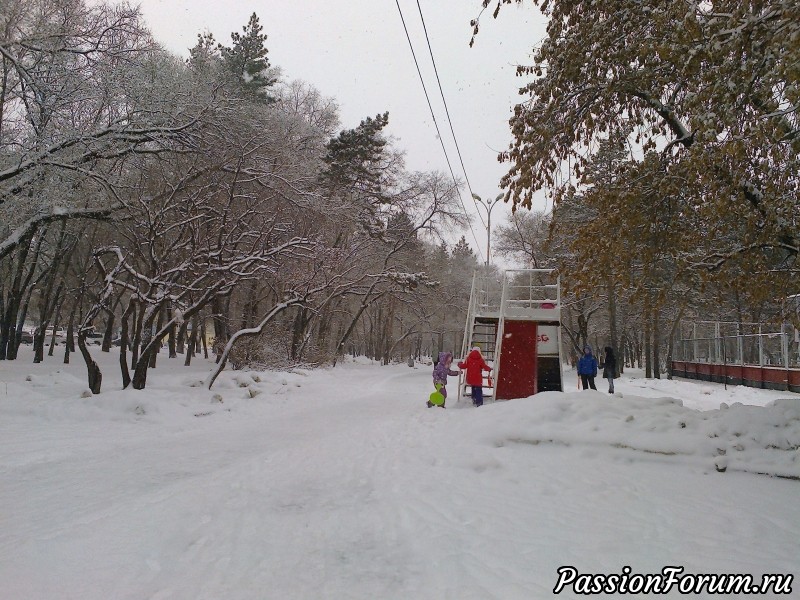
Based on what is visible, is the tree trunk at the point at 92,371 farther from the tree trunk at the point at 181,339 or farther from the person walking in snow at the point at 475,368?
the tree trunk at the point at 181,339

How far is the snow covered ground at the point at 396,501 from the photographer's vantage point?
367cm

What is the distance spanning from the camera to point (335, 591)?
3.43m

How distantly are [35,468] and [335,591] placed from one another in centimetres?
546

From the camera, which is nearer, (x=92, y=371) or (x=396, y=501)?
(x=396, y=501)

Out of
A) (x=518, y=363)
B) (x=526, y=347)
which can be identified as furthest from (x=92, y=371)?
(x=526, y=347)

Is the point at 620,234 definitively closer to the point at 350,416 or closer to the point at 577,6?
the point at 577,6

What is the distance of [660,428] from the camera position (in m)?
7.08

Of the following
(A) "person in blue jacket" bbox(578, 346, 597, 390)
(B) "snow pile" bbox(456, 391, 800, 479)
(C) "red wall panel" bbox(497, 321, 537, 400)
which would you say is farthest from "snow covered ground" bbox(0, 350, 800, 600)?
(A) "person in blue jacket" bbox(578, 346, 597, 390)

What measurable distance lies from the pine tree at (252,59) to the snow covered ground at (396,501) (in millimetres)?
24405

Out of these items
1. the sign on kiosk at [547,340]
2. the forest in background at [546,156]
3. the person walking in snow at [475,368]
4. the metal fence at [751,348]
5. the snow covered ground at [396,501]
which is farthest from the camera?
the metal fence at [751,348]

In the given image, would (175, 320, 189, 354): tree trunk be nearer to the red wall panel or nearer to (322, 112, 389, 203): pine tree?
(322, 112, 389, 203): pine tree

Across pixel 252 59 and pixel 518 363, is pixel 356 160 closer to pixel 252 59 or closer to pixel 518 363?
pixel 252 59

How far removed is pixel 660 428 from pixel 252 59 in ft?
104

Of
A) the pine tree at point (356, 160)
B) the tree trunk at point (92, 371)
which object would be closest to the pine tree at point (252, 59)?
the pine tree at point (356, 160)
